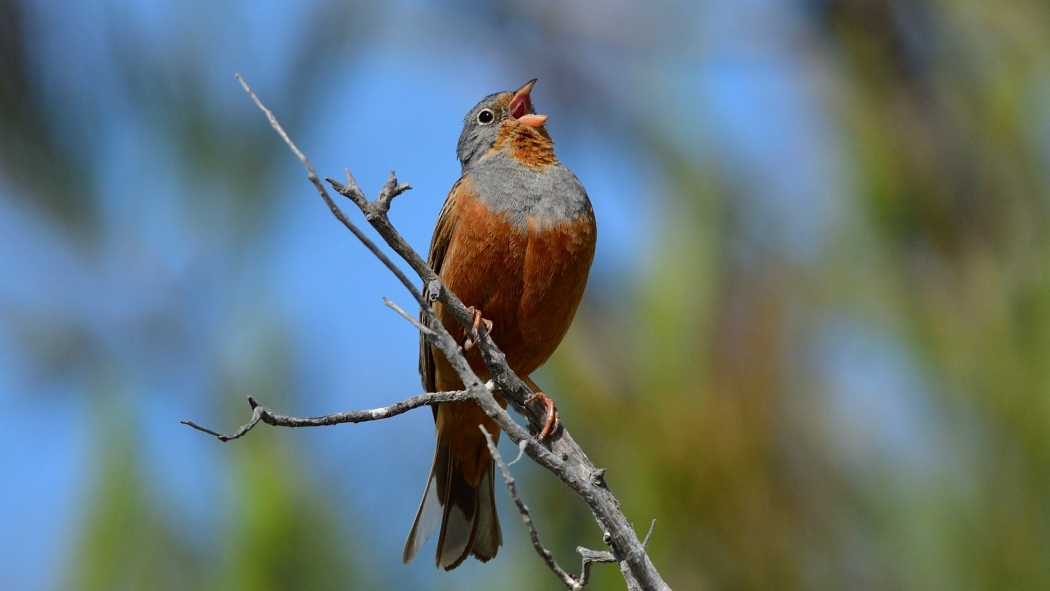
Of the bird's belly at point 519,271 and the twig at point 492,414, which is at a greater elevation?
the bird's belly at point 519,271

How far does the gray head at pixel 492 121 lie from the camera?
186 inches

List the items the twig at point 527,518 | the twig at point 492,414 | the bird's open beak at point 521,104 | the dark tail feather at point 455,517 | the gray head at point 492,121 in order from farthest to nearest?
the bird's open beak at point 521,104, the gray head at point 492,121, the dark tail feather at point 455,517, the twig at point 492,414, the twig at point 527,518

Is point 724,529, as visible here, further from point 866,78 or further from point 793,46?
point 793,46

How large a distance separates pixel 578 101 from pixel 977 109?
3.87 metres

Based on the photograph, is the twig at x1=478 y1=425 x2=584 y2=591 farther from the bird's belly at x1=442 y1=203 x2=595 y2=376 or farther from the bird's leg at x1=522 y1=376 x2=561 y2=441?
the bird's belly at x1=442 y1=203 x2=595 y2=376

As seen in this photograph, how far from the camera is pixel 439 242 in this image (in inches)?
168

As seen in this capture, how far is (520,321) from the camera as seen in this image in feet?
13.1

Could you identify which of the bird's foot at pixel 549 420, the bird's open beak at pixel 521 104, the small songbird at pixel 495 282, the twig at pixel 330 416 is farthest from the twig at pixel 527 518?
the bird's open beak at pixel 521 104

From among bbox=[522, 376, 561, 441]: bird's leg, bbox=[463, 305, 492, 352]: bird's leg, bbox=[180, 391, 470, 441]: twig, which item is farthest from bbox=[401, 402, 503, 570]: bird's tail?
bbox=[180, 391, 470, 441]: twig

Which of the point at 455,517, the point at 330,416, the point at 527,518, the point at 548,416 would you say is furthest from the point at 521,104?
the point at 527,518

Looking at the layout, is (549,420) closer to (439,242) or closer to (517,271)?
(517,271)

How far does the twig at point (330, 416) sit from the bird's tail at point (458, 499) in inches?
45.3

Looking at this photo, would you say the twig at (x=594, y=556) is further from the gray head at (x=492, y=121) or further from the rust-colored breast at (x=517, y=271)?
the gray head at (x=492, y=121)

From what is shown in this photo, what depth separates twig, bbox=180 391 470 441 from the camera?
283cm
